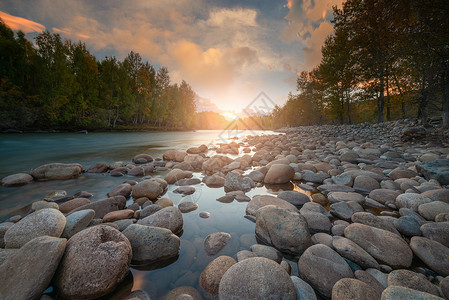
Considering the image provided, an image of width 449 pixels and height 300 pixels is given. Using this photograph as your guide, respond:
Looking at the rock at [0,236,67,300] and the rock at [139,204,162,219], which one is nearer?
the rock at [0,236,67,300]

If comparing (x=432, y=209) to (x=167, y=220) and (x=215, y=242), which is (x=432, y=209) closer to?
(x=215, y=242)

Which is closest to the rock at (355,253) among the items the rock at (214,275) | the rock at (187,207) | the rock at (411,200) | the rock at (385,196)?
the rock at (214,275)

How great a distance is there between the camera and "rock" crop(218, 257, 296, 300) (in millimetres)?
1264

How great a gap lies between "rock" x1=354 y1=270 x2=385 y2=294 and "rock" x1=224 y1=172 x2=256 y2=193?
2503 millimetres

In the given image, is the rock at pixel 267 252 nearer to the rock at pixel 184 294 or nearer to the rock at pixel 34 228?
the rock at pixel 184 294

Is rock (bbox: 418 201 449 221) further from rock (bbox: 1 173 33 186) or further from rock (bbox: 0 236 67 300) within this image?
rock (bbox: 1 173 33 186)

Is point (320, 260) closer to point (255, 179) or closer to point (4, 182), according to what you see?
point (255, 179)

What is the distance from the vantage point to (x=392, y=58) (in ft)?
24.5

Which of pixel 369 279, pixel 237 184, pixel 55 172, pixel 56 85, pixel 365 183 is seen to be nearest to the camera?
pixel 369 279

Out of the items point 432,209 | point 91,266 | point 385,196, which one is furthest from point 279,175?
point 91,266

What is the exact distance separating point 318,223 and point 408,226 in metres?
1.05

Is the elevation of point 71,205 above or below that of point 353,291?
below

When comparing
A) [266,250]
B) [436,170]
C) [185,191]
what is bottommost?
[185,191]

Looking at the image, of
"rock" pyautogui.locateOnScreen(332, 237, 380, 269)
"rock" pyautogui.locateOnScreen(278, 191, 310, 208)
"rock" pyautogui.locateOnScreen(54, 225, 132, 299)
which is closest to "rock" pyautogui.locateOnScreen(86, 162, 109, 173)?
"rock" pyautogui.locateOnScreen(54, 225, 132, 299)
